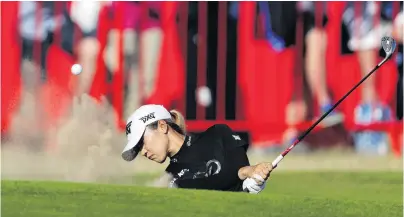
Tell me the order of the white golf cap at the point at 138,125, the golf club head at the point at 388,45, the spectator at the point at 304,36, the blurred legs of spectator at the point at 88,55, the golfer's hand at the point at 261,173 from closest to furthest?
the golfer's hand at the point at 261,173, the white golf cap at the point at 138,125, the golf club head at the point at 388,45, the blurred legs of spectator at the point at 88,55, the spectator at the point at 304,36

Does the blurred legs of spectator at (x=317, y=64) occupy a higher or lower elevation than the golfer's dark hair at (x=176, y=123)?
lower

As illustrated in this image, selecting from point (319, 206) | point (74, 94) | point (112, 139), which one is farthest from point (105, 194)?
point (74, 94)

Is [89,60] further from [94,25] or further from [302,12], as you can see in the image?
[302,12]

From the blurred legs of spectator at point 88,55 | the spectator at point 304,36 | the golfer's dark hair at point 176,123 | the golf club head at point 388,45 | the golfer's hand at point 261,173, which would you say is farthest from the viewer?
the spectator at point 304,36

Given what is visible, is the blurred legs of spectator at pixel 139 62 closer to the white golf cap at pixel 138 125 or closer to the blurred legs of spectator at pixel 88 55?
the blurred legs of spectator at pixel 88 55

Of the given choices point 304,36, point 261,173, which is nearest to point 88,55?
point 304,36

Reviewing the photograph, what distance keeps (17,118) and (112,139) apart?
4.76ft

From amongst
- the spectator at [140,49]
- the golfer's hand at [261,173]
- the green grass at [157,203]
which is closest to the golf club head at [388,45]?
the green grass at [157,203]

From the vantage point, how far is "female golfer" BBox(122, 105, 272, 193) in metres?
6.08

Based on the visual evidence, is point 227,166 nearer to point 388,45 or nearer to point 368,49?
point 388,45

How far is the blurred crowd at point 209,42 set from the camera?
12625mm

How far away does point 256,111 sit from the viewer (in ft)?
41.5

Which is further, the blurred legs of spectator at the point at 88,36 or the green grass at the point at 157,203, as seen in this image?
the blurred legs of spectator at the point at 88,36

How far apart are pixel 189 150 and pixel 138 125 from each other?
0.29 meters
